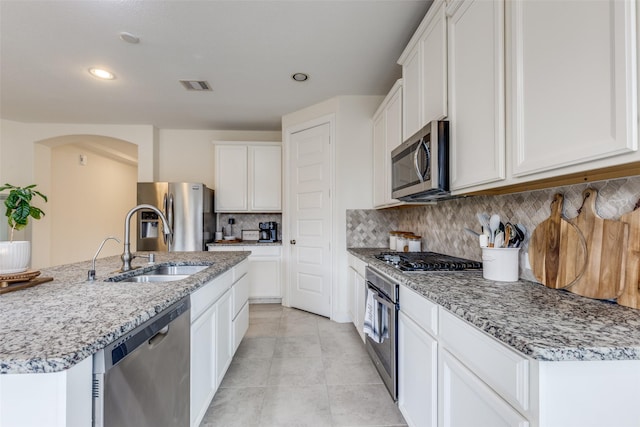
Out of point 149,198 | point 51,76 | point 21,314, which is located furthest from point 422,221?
point 51,76

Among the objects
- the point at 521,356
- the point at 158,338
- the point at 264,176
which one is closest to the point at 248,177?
the point at 264,176

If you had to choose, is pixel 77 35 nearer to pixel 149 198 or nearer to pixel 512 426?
pixel 149 198

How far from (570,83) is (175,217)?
405 centimetres

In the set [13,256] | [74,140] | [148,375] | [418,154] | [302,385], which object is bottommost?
[302,385]

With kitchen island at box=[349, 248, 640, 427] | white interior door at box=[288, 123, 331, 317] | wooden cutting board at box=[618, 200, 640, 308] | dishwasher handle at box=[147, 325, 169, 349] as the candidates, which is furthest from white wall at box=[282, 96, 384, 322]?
wooden cutting board at box=[618, 200, 640, 308]

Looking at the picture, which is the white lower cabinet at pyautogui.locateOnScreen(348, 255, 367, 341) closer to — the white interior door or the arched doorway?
the white interior door

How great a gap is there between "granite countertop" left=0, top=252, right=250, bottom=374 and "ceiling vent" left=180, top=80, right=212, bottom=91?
2.28m

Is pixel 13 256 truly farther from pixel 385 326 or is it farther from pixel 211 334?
pixel 385 326

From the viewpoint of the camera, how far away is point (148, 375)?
101 centimetres

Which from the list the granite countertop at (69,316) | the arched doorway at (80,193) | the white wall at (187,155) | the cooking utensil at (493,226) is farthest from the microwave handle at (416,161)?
the arched doorway at (80,193)

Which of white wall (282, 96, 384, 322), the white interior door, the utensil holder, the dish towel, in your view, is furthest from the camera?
the white interior door

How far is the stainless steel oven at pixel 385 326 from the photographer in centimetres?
168

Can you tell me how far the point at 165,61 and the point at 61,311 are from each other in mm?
2473

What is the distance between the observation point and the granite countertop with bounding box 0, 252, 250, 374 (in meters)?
0.66
